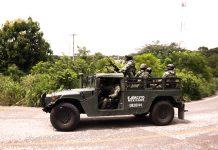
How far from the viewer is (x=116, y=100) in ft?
37.2

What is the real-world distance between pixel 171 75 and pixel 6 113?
6931mm

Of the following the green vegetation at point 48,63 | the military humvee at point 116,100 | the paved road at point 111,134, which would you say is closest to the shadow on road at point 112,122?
the paved road at point 111,134

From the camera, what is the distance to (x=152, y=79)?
1179 centimetres

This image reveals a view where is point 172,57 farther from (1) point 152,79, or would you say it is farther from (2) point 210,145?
(2) point 210,145

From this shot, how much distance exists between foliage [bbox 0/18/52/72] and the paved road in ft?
48.8

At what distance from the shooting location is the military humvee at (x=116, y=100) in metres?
10.8

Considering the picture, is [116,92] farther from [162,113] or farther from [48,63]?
[48,63]

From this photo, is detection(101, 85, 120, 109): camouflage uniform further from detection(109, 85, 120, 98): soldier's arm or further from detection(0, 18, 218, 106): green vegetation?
detection(0, 18, 218, 106): green vegetation

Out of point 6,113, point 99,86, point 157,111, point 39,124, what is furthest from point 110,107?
point 6,113

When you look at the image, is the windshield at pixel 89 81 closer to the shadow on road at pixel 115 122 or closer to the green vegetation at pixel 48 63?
the shadow on road at pixel 115 122

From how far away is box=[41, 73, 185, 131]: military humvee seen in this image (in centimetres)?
1081

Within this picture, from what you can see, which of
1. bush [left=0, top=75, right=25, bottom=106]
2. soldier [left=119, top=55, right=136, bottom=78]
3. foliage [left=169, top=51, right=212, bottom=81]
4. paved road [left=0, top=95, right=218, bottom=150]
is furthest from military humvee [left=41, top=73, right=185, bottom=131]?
foliage [left=169, top=51, right=212, bottom=81]

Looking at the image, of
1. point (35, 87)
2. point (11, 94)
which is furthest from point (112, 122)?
point (11, 94)

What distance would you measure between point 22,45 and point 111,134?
1934 cm
